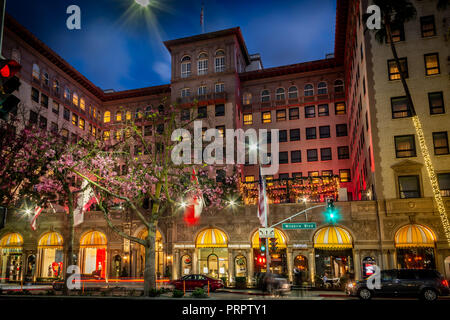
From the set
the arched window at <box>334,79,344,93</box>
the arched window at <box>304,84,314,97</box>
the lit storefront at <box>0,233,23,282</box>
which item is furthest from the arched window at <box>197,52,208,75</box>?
the lit storefront at <box>0,233,23,282</box>

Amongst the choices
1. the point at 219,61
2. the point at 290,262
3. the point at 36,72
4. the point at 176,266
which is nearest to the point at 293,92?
the point at 219,61

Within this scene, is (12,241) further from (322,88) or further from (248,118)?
(322,88)

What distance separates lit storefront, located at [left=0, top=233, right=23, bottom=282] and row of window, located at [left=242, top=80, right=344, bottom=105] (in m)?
36.2

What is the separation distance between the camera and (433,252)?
33.0 metres

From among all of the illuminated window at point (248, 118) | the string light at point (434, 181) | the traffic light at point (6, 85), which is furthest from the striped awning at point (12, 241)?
the traffic light at point (6, 85)

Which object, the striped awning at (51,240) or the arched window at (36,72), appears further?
the arched window at (36,72)

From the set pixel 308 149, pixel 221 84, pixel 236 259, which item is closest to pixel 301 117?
pixel 308 149

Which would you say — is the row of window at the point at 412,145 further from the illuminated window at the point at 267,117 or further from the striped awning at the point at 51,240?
the striped awning at the point at 51,240

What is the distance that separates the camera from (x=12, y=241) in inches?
1836

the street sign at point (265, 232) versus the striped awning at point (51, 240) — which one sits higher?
the striped awning at point (51, 240)

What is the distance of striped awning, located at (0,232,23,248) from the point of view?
152ft

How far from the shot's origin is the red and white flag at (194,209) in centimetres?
3400

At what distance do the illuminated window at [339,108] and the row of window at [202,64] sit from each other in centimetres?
1733

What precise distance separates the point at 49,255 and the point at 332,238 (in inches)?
1266
